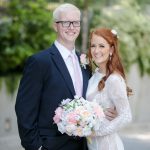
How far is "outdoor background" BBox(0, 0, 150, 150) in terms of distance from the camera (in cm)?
930

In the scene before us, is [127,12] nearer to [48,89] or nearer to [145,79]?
[145,79]

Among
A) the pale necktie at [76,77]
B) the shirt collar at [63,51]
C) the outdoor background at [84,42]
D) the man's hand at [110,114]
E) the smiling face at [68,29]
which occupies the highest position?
the smiling face at [68,29]

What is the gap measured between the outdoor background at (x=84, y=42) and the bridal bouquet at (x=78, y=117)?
4.45 m

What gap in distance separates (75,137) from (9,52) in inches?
215

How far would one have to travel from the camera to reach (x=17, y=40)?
9.89 m

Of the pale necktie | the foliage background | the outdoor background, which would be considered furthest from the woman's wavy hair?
the foliage background

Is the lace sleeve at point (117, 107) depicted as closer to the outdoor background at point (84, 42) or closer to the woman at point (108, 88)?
the woman at point (108, 88)

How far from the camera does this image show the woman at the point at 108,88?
4.13 metres

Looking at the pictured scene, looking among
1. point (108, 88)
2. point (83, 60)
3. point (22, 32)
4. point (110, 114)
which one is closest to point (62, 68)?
point (83, 60)

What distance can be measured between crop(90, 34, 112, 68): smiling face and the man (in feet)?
0.55

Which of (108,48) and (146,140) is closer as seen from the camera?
(108,48)

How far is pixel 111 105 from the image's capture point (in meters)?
4.23

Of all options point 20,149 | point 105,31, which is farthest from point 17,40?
point 105,31

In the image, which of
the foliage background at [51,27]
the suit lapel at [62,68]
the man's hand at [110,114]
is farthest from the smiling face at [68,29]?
the foliage background at [51,27]
